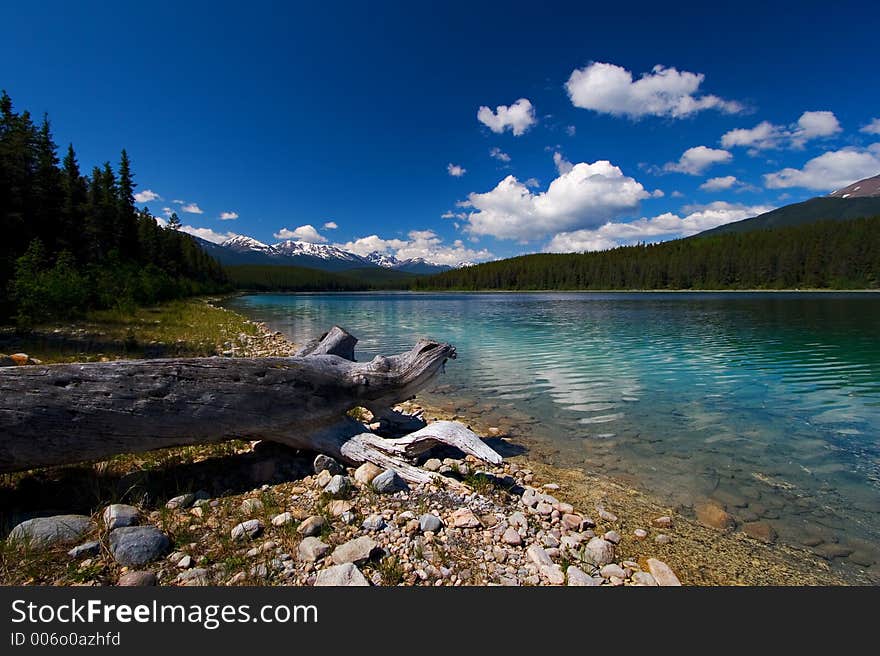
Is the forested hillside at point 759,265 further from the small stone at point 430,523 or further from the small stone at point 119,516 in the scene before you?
the small stone at point 119,516

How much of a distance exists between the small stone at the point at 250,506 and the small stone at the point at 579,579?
351 centimetres

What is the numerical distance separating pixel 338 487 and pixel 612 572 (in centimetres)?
326

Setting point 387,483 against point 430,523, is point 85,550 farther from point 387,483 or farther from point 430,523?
point 430,523

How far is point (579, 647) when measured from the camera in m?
2.97

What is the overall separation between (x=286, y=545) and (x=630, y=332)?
3061cm

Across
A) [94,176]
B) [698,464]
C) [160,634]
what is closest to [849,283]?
[698,464]

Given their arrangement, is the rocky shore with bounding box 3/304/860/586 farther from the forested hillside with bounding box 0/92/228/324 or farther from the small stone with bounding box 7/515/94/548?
the forested hillside with bounding box 0/92/228/324

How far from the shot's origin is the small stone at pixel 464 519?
14.3ft

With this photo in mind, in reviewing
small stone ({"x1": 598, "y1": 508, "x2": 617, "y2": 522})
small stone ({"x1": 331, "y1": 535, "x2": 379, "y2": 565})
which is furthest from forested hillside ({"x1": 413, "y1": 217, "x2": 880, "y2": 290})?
small stone ({"x1": 331, "y1": 535, "x2": 379, "y2": 565})

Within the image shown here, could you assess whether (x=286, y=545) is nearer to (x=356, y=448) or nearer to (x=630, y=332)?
(x=356, y=448)

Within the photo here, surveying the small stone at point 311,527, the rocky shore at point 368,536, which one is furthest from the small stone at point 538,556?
the small stone at point 311,527

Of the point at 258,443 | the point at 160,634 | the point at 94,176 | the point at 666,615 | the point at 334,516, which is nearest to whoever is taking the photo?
the point at 160,634

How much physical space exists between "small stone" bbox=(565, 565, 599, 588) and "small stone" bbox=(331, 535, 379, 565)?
6.19ft

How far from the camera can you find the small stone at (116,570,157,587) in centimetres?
313
